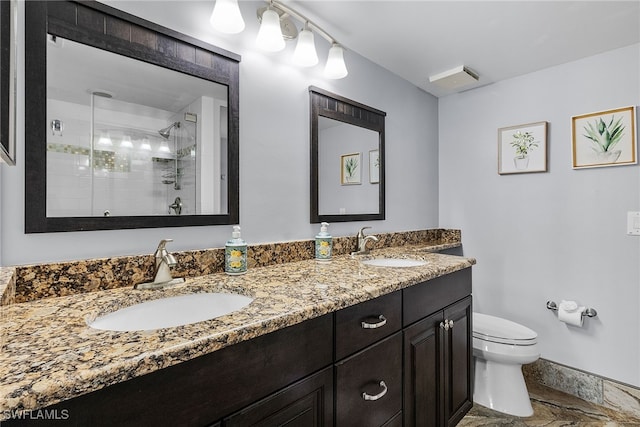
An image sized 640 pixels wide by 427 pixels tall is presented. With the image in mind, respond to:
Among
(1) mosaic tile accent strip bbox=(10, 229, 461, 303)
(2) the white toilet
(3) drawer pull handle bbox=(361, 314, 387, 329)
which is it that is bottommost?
(2) the white toilet

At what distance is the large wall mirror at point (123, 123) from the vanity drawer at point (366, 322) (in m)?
0.68

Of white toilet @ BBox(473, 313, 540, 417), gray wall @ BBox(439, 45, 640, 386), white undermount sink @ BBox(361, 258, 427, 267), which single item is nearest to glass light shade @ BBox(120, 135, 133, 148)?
white undermount sink @ BBox(361, 258, 427, 267)

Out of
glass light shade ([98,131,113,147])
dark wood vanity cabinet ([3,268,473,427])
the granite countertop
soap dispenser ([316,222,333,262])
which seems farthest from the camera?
Answer: soap dispenser ([316,222,333,262])

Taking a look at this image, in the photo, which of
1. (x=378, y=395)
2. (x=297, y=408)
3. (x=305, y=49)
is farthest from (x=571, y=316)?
(x=305, y=49)

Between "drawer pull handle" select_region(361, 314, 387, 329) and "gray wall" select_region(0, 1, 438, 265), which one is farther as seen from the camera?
"drawer pull handle" select_region(361, 314, 387, 329)

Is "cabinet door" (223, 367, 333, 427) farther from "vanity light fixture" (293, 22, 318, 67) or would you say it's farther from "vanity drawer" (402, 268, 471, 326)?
"vanity light fixture" (293, 22, 318, 67)

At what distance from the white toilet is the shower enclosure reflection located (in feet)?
5.73

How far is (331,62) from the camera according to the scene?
1.70 meters

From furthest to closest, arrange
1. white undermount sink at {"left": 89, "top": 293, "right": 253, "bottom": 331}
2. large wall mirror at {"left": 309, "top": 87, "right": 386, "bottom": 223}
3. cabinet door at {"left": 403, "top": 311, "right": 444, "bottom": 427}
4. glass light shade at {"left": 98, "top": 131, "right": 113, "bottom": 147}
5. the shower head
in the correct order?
1. large wall mirror at {"left": 309, "top": 87, "right": 386, "bottom": 223}
2. cabinet door at {"left": 403, "top": 311, "right": 444, "bottom": 427}
3. the shower head
4. glass light shade at {"left": 98, "top": 131, "right": 113, "bottom": 147}
5. white undermount sink at {"left": 89, "top": 293, "right": 253, "bottom": 331}

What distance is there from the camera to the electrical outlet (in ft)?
6.20

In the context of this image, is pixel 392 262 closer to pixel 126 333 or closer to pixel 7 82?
pixel 126 333

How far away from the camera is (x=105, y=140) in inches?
42.3

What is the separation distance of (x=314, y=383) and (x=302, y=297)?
24 centimetres

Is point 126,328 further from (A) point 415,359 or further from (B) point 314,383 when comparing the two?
(A) point 415,359
